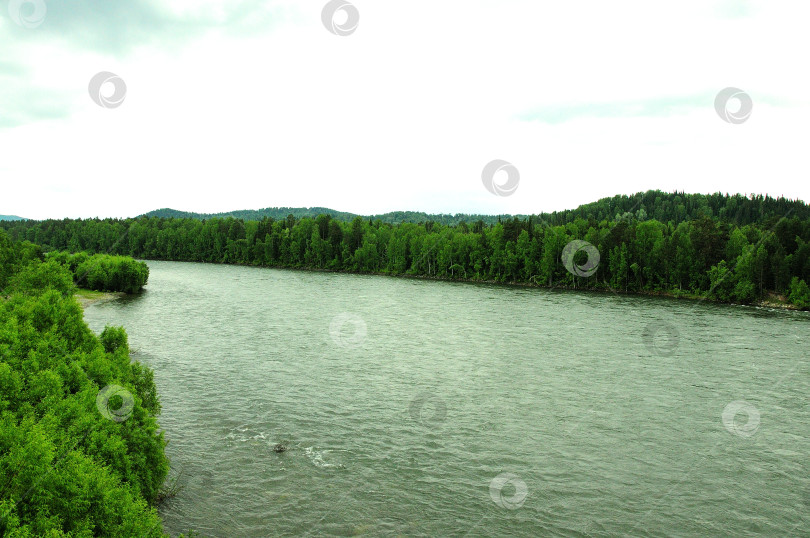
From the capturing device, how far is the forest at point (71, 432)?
13516mm

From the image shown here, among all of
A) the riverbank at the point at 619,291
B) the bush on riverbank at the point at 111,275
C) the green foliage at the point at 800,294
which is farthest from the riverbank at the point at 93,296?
the green foliage at the point at 800,294

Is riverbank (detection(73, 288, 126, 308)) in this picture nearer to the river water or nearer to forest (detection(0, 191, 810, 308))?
the river water

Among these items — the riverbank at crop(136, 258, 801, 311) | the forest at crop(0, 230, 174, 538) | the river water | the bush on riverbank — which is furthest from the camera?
the bush on riverbank

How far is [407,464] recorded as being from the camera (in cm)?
2591

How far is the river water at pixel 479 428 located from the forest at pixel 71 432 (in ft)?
11.3

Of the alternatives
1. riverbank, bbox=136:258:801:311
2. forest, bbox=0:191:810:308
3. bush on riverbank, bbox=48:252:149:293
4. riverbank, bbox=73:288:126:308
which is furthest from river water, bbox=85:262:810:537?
forest, bbox=0:191:810:308

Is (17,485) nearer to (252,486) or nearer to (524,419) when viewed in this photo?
(252,486)

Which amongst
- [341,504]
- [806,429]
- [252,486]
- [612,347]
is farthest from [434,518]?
[612,347]

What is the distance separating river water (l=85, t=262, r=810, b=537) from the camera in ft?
71.1

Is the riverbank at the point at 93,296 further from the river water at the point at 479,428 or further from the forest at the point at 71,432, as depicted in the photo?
the forest at the point at 71,432

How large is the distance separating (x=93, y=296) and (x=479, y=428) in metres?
85.4

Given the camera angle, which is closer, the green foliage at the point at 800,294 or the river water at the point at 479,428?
the river water at the point at 479,428

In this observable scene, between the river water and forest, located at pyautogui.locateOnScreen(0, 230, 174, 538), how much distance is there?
3.43 meters

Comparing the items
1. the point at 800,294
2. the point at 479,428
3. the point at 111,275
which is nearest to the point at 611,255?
the point at 800,294
